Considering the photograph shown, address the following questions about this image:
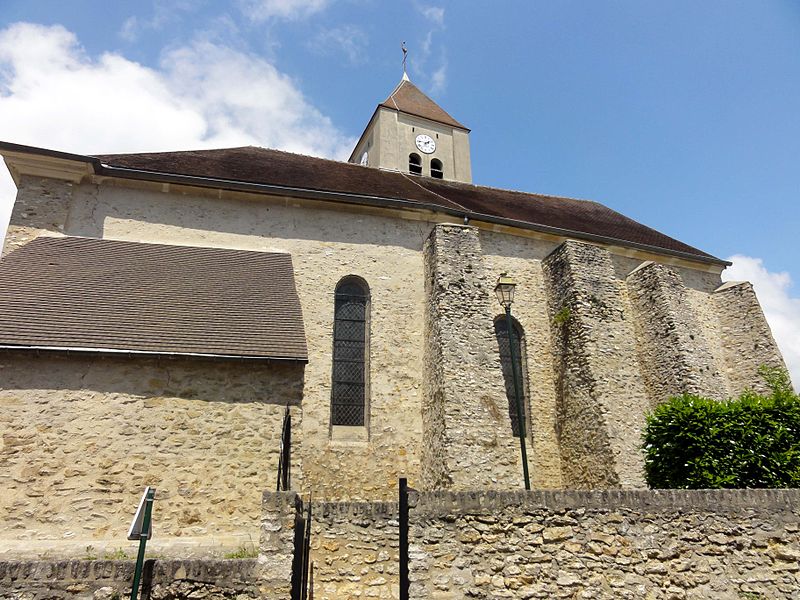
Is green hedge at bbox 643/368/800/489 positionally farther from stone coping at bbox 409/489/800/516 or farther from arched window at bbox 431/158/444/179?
arched window at bbox 431/158/444/179

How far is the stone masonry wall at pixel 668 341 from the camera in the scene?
38.9 feet

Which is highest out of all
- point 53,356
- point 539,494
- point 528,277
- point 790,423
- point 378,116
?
point 378,116

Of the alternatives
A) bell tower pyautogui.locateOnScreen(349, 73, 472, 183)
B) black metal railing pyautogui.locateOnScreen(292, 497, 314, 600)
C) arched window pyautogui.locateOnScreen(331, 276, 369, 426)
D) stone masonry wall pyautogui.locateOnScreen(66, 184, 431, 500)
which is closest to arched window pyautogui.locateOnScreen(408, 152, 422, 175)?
bell tower pyautogui.locateOnScreen(349, 73, 472, 183)

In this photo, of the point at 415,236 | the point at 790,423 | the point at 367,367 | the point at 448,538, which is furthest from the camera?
the point at 415,236

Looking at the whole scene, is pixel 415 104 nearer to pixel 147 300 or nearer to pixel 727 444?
pixel 147 300

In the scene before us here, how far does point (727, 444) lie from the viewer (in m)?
7.59

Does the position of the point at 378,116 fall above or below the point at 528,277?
above

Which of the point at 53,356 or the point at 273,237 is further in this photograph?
the point at 273,237

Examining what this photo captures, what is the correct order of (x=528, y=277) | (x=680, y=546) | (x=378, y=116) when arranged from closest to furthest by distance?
(x=680, y=546), (x=528, y=277), (x=378, y=116)

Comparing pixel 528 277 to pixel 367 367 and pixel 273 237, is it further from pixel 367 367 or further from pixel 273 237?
pixel 273 237

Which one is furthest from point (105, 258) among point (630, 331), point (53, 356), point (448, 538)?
point (630, 331)

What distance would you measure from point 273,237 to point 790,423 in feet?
32.6

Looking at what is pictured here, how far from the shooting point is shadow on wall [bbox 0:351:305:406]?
6.94m

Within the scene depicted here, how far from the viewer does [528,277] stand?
13.0 metres
